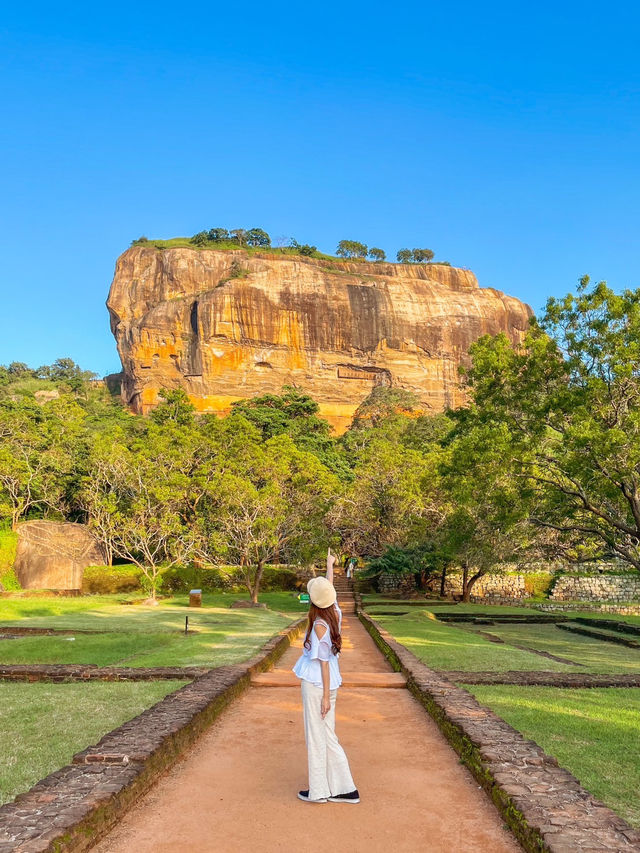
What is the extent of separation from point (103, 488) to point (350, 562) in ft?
45.3

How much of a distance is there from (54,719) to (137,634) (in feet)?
29.0

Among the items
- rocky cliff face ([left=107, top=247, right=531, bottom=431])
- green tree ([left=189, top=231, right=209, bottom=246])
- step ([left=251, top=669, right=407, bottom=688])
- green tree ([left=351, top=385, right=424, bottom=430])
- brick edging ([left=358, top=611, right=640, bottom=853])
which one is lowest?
step ([left=251, top=669, right=407, bottom=688])

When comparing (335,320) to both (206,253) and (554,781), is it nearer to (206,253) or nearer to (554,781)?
(206,253)

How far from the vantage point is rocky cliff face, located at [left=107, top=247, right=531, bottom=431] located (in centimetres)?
7381

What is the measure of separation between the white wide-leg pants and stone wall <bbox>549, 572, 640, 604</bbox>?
3111 cm

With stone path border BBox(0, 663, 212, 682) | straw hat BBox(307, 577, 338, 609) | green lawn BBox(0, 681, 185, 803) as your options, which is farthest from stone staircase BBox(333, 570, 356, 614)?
straw hat BBox(307, 577, 338, 609)

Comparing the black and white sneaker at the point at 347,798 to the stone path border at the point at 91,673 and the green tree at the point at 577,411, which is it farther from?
the green tree at the point at 577,411

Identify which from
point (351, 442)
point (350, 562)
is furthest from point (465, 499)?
point (351, 442)

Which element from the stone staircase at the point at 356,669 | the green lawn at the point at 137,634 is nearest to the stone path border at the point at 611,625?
the stone staircase at the point at 356,669

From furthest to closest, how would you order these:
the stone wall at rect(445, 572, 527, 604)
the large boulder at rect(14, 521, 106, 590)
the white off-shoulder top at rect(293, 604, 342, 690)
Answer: the stone wall at rect(445, 572, 527, 604), the large boulder at rect(14, 521, 106, 590), the white off-shoulder top at rect(293, 604, 342, 690)

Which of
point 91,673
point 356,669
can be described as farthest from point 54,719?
point 356,669

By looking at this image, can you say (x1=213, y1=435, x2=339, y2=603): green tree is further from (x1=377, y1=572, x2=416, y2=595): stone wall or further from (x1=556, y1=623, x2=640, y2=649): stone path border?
(x1=556, y1=623, x2=640, y2=649): stone path border

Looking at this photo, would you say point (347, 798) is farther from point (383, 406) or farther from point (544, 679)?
point (383, 406)

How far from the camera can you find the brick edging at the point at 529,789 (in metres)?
3.50
